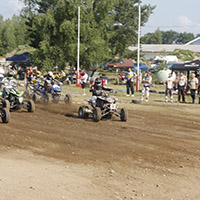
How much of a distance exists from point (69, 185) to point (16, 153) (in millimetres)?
2588

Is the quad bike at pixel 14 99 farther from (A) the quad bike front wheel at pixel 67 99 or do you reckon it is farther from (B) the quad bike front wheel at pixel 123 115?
(B) the quad bike front wheel at pixel 123 115

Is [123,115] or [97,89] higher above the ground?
[97,89]

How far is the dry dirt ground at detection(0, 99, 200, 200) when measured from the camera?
6715 mm

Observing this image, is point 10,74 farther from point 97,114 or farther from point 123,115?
point 123,115

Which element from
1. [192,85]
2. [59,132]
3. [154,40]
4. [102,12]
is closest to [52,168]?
[59,132]

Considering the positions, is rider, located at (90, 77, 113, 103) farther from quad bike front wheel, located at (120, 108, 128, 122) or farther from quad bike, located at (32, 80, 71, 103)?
quad bike, located at (32, 80, 71, 103)

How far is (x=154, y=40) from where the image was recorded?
159 metres

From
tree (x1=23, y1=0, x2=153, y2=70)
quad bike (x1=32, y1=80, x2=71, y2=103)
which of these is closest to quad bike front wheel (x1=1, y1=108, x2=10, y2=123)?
quad bike (x1=32, y1=80, x2=71, y2=103)

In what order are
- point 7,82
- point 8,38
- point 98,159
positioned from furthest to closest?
Answer: point 8,38, point 7,82, point 98,159

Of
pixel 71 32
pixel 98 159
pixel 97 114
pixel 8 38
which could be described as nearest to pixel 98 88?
pixel 97 114

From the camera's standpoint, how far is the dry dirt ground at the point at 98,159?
671 centimetres

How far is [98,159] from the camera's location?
28.8 ft

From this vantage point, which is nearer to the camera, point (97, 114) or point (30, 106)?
point (97, 114)

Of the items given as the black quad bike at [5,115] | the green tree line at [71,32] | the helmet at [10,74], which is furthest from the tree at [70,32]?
the black quad bike at [5,115]
